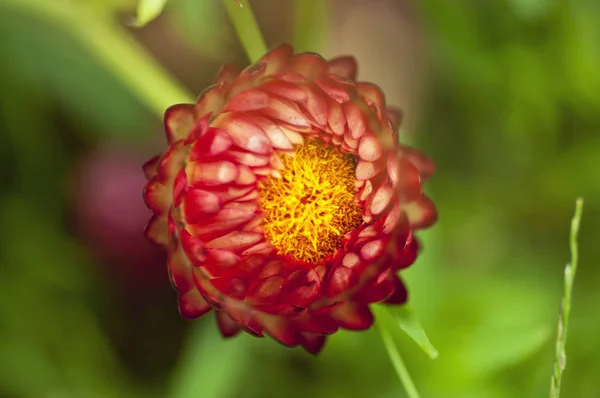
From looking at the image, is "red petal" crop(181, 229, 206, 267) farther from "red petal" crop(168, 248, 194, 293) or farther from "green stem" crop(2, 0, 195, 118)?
"green stem" crop(2, 0, 195, 118)

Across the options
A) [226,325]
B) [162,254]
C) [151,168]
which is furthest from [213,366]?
[151,168]

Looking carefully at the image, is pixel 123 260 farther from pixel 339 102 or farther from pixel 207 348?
pixel 339 102

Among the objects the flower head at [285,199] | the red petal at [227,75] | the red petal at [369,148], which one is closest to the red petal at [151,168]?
the flower head at [285,199]

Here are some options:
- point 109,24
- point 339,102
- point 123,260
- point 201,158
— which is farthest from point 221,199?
point 123,260

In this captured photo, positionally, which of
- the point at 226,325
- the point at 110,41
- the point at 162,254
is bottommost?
the point at 162,254

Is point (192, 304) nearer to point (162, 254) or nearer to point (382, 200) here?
point (382, 200)
